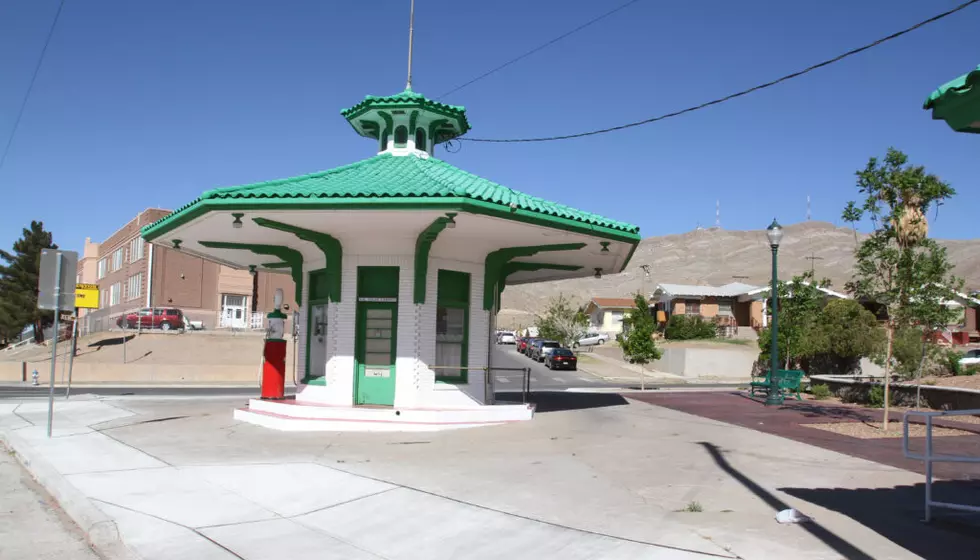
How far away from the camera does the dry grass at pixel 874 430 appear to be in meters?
14.3

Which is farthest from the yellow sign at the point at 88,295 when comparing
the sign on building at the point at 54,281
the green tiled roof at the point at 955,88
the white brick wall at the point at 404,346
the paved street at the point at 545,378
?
the green tiled roof at the point at 955,88

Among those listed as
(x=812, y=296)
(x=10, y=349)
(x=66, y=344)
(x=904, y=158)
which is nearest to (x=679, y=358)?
(x=812, y=296)

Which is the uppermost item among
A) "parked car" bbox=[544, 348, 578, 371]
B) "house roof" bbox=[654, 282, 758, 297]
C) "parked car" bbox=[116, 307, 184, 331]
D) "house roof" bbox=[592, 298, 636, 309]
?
"house roof" bbox=[654, 282, 758, 297]

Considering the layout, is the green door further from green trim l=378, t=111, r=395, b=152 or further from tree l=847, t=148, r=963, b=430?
tree l=847, t=148, r=963, b=430

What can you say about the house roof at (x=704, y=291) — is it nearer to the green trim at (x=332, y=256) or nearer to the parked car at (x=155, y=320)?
the parked car at (x=155, y=320)

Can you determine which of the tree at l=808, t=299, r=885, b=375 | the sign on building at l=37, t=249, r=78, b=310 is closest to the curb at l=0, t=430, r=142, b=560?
the sign on building at l=37, t=249, r=78, b=310

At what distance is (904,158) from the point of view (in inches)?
568

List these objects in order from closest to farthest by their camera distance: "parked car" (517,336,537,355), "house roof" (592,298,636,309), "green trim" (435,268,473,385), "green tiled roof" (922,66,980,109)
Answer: "green tiled roof" (922,66,980,109) → "green trim" (435,268,473,385) → "parked car" (517,336,537,355) → "house roof" (592,298,636,309)

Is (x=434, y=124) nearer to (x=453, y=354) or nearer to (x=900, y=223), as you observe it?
(x=453, y=354)

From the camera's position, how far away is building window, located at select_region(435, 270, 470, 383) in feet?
50.2

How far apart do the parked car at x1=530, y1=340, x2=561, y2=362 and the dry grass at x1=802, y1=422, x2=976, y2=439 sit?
111 feet

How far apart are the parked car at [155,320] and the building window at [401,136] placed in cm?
4513

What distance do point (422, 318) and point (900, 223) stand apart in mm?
9449

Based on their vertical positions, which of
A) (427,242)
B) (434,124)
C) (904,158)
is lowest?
(427,242)
